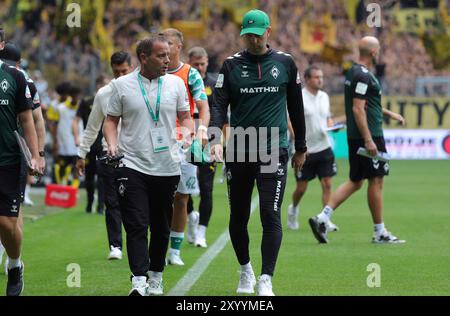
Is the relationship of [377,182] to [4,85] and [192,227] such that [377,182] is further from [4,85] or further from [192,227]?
[4,85]

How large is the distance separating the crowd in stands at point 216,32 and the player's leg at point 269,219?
24.3 meters

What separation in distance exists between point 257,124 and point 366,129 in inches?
140

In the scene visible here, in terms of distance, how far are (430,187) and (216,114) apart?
44.7 feet

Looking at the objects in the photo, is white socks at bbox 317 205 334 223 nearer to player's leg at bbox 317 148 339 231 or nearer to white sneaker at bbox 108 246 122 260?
player's leg at bbox 317 148 339 231

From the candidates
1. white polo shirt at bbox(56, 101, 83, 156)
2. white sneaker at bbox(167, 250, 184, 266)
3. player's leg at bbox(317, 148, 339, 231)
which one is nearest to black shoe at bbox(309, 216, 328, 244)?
player's leg at bbox(317, 148, 339, 231)

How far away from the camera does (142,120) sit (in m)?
8.74

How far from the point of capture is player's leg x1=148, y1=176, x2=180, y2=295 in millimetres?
8938

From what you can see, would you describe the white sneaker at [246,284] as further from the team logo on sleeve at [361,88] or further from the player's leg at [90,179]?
the player's leg at [90,179]

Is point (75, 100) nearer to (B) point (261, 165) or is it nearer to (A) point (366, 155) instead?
(A) point (366, 155)

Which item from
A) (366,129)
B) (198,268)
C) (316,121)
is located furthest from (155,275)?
(316,121)

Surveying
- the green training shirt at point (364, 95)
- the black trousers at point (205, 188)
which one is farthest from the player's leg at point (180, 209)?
the green training shirt at point (364, 95)

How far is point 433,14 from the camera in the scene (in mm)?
38469

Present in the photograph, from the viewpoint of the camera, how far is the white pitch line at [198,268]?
31.3 feet
